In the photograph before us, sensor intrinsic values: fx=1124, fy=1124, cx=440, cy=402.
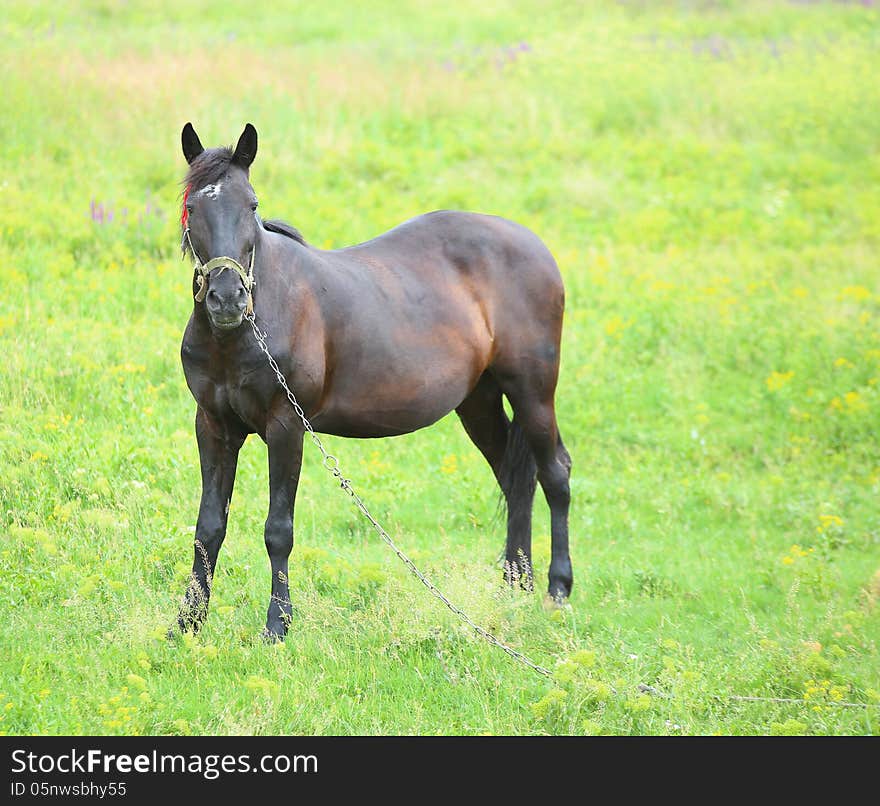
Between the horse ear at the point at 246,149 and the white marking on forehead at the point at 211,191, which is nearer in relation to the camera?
the white marking on forehead at the point at 211,191

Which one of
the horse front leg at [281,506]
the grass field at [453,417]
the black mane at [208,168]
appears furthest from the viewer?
the horse front leg at [281,506]

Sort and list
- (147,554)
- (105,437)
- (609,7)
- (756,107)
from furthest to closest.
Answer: (609,7) → (756,107) → (105,437) → (147,554)

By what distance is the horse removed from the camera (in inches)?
219

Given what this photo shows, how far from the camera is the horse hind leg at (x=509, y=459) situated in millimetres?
7242

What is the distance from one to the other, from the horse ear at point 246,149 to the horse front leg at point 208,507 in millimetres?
1331

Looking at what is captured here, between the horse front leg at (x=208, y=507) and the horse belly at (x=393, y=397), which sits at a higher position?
the horse belly at (x=393, y=397)

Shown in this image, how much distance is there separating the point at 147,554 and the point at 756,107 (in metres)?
13.7

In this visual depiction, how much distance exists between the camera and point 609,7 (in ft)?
79.5

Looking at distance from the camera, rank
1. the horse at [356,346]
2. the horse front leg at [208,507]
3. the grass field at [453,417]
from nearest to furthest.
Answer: the horse at [356,346] < the grass field at [453,417] < the horse front leg at [208,507]

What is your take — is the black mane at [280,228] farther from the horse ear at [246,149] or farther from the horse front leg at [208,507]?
the horse front leg at [208,507]

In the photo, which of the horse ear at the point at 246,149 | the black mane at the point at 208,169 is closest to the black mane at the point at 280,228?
the horse ear at the point at 246,149

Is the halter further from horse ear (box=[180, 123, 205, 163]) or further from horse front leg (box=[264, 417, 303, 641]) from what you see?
horse front leg (box=[264, 417, 303, 641])

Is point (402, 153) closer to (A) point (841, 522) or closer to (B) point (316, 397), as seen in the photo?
(A) point (841, 522)
